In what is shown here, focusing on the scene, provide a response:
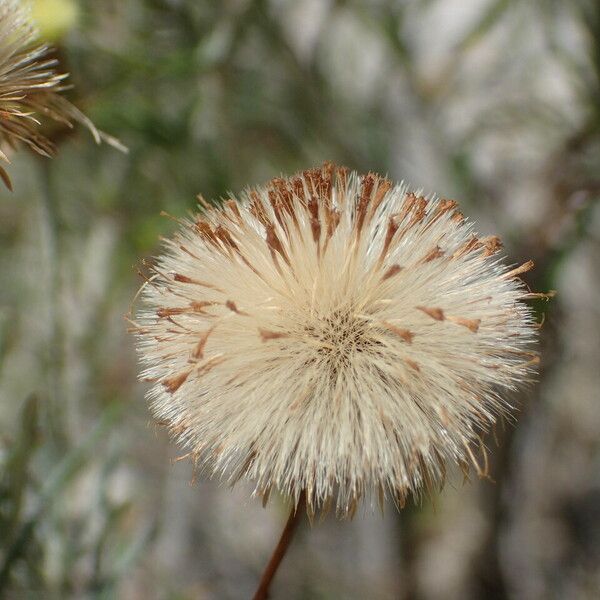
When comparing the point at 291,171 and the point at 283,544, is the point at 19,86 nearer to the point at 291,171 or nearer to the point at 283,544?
the point at 283,544

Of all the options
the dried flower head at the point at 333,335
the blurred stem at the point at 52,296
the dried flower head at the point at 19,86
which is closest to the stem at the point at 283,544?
the dried flower head at the point at 333,335

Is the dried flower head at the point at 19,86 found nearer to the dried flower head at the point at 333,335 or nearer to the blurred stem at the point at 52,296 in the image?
the dried flower head at the point at 333,335

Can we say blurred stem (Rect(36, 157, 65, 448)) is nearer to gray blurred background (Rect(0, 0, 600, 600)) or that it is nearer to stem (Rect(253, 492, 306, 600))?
gray blurred background (Rect(0, 0, 600, 600))

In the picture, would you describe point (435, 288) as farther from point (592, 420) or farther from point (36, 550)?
point (592, 420)

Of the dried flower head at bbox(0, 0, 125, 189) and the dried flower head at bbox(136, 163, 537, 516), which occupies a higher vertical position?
the dried flower head at bbox(0, 0, 125, 189)

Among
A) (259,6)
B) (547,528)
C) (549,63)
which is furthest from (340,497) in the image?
(547,528)

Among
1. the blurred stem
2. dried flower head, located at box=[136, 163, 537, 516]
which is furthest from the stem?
the blurred stem
